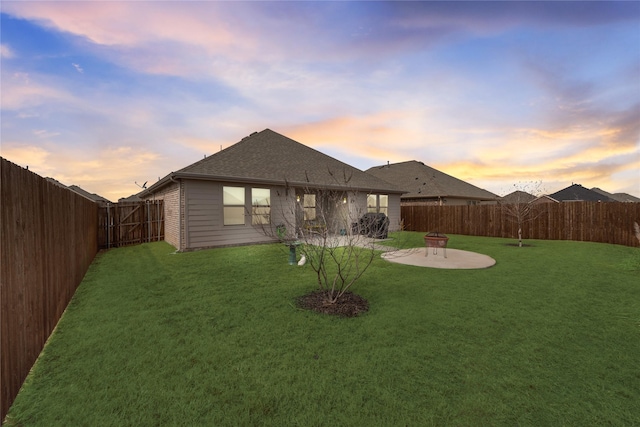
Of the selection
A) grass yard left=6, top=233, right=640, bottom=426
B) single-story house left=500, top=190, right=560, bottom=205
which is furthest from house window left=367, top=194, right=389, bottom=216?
grass yard left=6, top=233, right=640, bottom=426

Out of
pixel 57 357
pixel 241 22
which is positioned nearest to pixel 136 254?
pixel 57 357

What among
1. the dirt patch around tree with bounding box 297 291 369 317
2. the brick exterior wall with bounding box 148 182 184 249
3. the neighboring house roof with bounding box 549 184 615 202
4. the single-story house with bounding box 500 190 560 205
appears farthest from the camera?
the neighboring house roof with bounding box 549 184 615 202

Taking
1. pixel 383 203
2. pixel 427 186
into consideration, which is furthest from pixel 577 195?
pixel 383 203

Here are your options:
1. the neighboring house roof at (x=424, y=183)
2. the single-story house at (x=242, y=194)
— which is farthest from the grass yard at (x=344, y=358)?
the neighboring house roof at (x=424, y=183)

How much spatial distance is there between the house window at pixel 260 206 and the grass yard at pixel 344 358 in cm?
669

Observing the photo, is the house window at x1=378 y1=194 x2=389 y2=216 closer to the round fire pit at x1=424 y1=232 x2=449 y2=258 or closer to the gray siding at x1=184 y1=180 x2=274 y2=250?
the round fire pit at x1=424 y1=232 x2=449 y2=258

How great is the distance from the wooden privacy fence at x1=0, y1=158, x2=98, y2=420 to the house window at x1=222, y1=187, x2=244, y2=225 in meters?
7.42

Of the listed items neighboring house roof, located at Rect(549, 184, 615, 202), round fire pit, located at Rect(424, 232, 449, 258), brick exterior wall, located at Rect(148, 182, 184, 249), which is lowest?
round fire pit, located at Rect(424, 232, 449, 258)

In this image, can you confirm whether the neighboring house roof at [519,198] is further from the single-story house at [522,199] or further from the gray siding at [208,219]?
the gray siding at [208,219]

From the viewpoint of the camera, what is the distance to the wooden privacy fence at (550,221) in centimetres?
1268

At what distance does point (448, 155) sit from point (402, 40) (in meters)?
12.5

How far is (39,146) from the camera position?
368 inches

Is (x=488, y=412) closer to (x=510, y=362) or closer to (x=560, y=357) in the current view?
A: (x=510, y=362)

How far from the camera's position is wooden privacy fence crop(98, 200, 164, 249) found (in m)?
12.3
